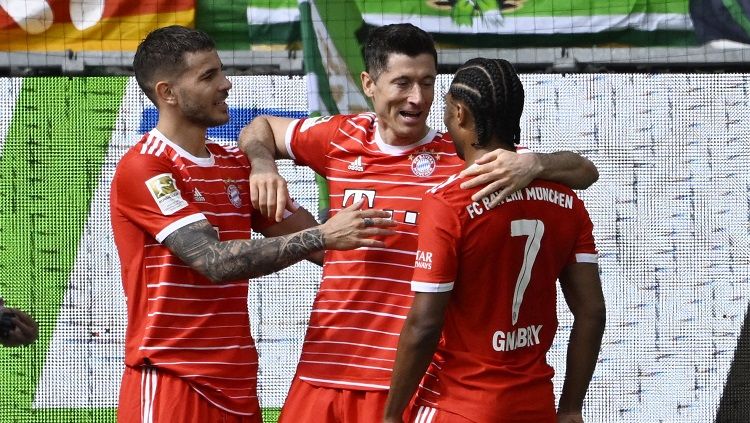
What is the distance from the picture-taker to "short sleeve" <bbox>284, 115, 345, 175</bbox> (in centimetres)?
432

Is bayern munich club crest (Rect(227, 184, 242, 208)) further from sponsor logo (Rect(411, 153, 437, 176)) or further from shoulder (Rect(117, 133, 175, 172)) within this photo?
sponsor logo (Rect(411, 153, 437, 176))

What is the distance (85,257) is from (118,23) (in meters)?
1.33

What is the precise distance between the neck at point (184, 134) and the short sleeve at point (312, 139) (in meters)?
0.43

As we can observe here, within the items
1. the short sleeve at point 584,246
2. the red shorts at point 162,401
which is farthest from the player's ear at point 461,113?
the red shorts at point 162,401

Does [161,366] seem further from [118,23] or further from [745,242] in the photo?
[745,242]

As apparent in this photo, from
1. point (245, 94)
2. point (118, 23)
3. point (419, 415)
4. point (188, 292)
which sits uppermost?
point (118, 23)

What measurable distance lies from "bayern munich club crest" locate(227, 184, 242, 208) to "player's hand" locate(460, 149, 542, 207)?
1.02 metres

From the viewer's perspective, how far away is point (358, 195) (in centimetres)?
412

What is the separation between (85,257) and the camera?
6043 millimetres

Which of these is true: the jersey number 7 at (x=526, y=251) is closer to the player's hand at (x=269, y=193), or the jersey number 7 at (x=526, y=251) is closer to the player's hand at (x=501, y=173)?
the player's hand at (x=501, y=173)

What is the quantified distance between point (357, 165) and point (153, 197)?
785 millimetres

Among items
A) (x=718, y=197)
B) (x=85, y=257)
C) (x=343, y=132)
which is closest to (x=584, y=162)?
(x=343, y=132)

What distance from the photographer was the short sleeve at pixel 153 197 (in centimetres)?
383

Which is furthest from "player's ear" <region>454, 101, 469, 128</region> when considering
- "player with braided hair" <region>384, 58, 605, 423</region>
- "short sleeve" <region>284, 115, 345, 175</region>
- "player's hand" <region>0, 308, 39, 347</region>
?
"player's hand" <region>0, 308, 39, 347</region>
